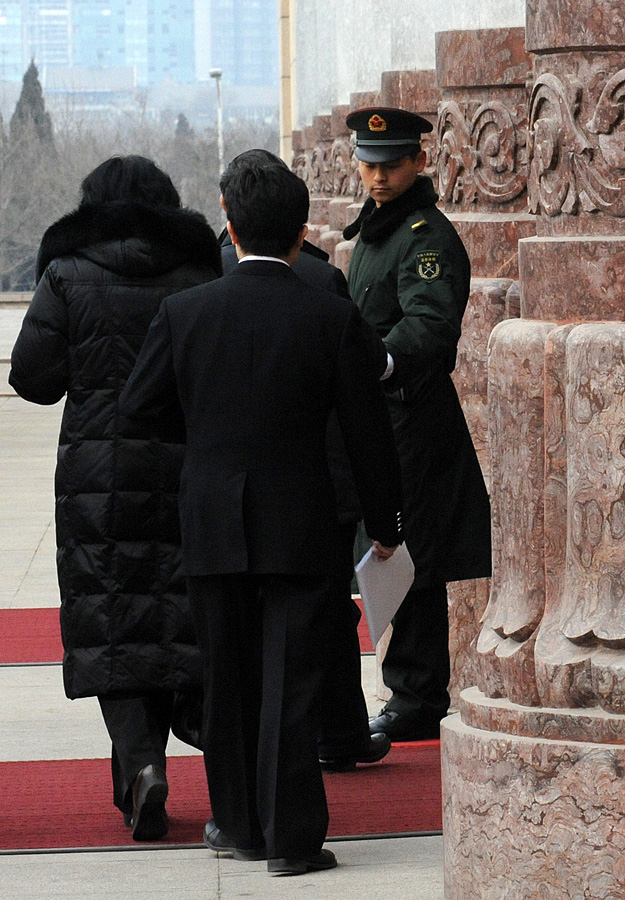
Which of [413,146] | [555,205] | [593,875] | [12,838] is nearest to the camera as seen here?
[593,875]

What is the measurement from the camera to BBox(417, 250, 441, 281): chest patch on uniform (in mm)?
5707

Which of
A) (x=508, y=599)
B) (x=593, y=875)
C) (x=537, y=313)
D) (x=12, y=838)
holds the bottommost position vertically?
(x=12, y=838)

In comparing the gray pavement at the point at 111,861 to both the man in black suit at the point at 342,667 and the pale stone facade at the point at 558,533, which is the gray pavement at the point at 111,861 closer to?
the pale stone facade at the point at 558,533

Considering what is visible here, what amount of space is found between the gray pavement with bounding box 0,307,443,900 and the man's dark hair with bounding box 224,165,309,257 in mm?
1498

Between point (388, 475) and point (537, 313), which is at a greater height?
point (537, 313)

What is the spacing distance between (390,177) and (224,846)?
89.3 inches

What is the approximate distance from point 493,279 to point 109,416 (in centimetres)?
184

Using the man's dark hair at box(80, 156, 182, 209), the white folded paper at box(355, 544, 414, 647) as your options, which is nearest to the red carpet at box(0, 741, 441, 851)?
the white folded paper at box(355, 544, 414, 647)

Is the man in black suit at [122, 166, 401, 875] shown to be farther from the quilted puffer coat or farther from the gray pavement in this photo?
the quilted puffer coat

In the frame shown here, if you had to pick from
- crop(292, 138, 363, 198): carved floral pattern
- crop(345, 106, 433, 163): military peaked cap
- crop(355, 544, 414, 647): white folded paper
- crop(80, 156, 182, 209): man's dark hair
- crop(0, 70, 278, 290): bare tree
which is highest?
crop(345, 106, 433, 163): military peaked cap

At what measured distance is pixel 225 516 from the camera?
4.37 meters

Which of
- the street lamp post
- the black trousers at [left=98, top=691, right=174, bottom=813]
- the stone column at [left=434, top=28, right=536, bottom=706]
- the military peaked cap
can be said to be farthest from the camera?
the street lamp post

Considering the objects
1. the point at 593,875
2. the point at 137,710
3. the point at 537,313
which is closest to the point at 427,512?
the point at 137,710

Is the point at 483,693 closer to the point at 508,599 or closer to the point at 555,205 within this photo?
the point at 508,599
